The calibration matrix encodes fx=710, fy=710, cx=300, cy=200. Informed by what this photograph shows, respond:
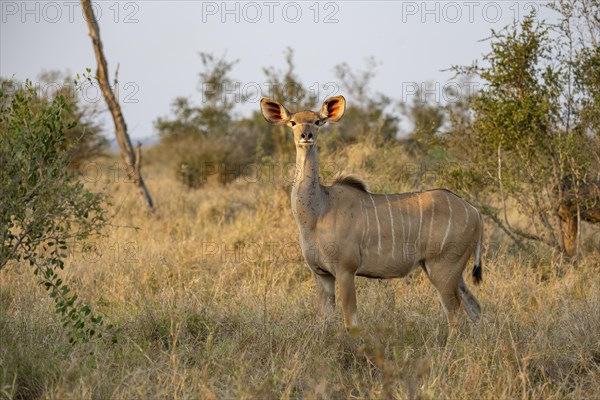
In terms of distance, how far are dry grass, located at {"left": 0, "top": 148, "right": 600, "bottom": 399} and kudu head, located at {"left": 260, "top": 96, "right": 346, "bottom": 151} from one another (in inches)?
47.1

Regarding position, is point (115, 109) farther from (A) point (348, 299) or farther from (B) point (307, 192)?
(A) point (348, 299)

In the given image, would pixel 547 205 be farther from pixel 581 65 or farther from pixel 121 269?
pixel 121 269

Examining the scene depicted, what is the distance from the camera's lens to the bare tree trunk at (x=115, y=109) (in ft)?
35.4

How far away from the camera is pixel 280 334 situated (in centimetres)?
497

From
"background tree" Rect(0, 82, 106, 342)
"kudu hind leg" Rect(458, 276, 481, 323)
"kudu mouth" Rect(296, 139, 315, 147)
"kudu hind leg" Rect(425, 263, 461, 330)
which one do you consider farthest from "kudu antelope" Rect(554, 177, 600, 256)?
"background tree" Rect(0, 82, 106, 342)

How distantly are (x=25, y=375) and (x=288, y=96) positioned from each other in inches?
484

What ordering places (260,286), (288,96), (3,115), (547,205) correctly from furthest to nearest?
(288,96), (547,205), (260,286), (3,115)

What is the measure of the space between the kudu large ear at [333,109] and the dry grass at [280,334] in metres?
1.53

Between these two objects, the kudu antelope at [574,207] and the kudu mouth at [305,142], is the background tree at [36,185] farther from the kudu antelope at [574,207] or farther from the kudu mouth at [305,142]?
the kudu antelope at [574,207]

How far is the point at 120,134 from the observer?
37.1 feet

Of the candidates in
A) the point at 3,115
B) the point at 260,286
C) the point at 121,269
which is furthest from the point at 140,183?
the point at 3,115

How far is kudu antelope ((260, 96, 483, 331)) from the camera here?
17.8ft

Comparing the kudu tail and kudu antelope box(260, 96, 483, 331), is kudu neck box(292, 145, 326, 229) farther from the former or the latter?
the kudu tail

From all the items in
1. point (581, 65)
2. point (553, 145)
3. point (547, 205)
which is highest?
point (581, 65)
